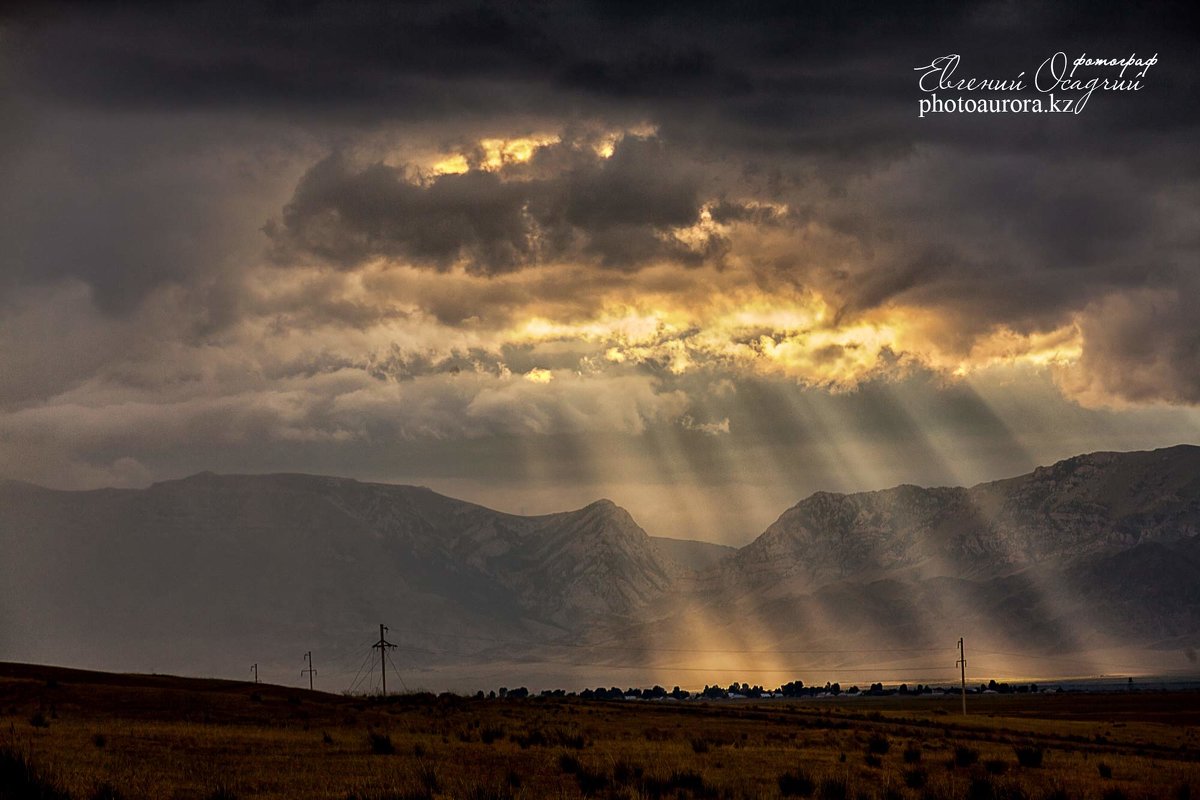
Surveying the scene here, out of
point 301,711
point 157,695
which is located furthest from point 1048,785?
point 157,695

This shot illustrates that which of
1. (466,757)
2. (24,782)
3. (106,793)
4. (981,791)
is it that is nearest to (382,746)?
(466,757)

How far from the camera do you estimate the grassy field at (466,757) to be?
3603 cm

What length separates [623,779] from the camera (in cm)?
4000

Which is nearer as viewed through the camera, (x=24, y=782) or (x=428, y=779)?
(x=24, y=782)

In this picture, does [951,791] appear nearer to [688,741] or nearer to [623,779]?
[623,779]

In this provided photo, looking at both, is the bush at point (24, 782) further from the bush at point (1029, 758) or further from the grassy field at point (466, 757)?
the bush at point (1029, 758)

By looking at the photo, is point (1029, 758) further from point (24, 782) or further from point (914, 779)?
point (24, 782)

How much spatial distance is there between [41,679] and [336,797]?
51.5 m

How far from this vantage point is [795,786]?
129 feet

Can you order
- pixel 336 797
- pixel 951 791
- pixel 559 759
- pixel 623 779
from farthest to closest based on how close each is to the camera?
pixel 559 759 → pixel 623 779 → pixel 951 791 → pixel 336 797

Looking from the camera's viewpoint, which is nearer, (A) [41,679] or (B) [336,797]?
(B) [336,797]

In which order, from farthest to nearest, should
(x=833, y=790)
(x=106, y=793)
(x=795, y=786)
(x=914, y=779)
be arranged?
(x=914, y=779) < (x=795, y=786) < (x=833, y=790) < (x=106, y=793)

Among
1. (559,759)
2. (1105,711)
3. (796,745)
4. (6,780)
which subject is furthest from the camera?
(1105,711)

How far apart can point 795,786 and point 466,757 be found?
45.0 feet
